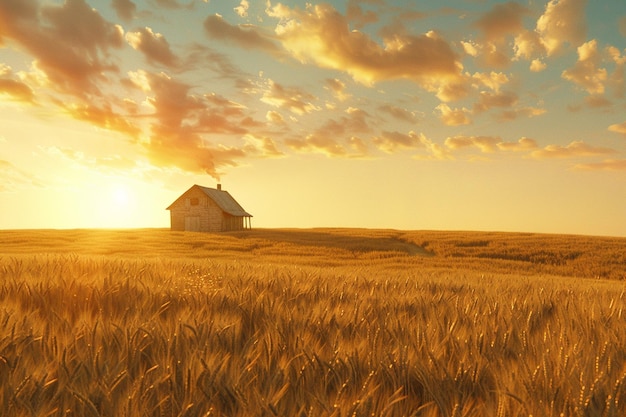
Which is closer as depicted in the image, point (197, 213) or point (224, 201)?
point (197, 213)

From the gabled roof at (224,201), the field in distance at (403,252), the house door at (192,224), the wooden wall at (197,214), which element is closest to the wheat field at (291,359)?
the field in distance at (403,252)

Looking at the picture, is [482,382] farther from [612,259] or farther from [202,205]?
[202,205]

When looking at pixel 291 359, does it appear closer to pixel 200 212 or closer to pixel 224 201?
pixel 200 212

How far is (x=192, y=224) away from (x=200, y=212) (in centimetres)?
184

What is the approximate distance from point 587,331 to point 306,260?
23660mm

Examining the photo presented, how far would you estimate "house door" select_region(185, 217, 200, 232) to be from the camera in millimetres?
59281

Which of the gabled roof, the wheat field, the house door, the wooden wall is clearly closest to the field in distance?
the house door

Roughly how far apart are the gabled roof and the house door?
3.37 meters

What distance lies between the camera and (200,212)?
5956cm

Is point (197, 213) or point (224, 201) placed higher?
point (224, 201)

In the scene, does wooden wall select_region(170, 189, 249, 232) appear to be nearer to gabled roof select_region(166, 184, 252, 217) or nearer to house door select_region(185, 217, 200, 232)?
house door select_region(185, 217, 200, 232)

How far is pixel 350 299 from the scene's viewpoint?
3354 mm

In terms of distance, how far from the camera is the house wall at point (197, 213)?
59062mm

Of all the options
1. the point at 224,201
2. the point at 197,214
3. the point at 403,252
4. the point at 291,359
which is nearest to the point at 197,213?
the point at 197,214
